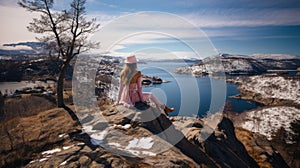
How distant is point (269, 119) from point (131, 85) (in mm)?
65402

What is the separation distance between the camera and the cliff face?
5547 mm

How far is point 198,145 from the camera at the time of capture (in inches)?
349

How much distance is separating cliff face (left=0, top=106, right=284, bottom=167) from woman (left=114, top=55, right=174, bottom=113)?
547 mm

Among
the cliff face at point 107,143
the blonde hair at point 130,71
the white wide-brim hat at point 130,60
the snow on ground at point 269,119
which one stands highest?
the white wide-brim hat at point 130,60

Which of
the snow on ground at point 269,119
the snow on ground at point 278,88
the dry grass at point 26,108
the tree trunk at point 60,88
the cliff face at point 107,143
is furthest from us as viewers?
the snow on ground at point 278,88

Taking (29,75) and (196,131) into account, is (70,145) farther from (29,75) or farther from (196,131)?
(29,75)

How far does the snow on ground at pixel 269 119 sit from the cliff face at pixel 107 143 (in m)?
50.6

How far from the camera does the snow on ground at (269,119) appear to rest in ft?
170

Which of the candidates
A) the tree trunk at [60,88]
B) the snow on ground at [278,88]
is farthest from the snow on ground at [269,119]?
the tree trunk at [60,88]

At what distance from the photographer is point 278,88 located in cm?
10269

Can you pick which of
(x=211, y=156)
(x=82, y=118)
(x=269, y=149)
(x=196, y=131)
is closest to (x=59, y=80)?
(x=82, y=118)

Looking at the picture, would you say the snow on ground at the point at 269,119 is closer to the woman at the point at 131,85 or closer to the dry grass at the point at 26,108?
the woman at the point at 131,85

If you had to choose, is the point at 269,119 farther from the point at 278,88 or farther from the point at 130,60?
the point at 130,60

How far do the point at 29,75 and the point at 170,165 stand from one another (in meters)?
131
